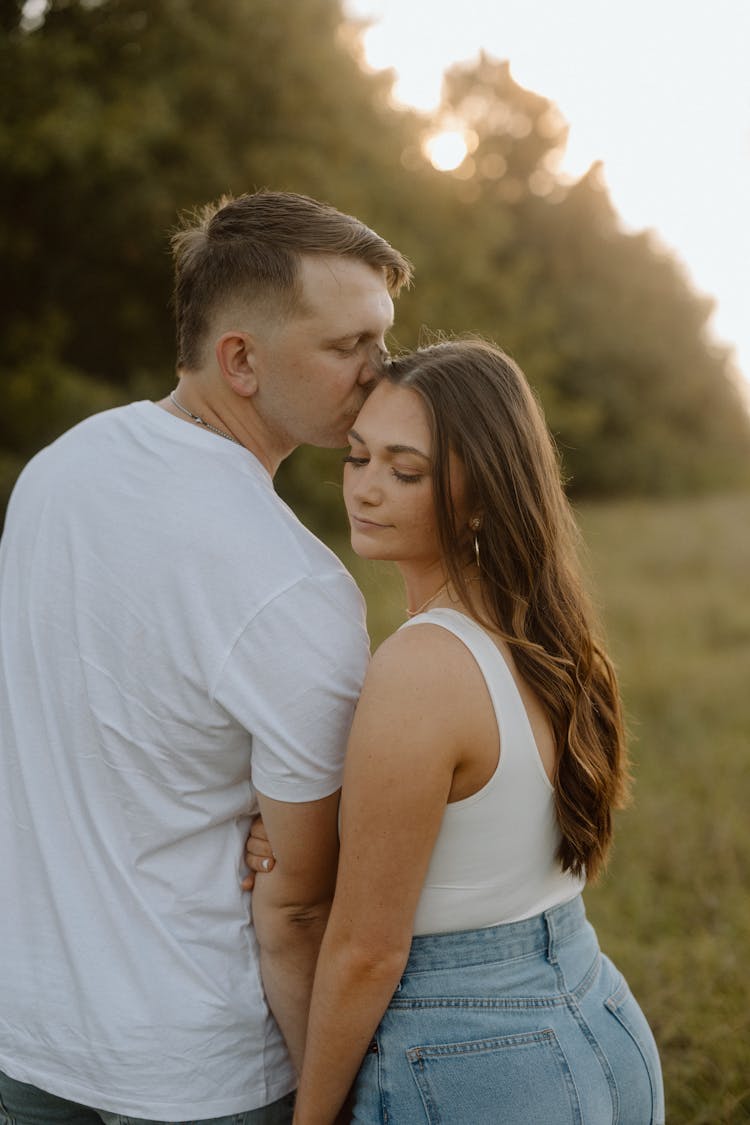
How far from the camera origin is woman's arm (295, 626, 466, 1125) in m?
1.63

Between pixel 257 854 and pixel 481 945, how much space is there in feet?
1.37

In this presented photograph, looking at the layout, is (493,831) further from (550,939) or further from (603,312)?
(603,312)

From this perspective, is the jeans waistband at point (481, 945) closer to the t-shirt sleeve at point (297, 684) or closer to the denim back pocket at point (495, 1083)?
the denim back pocket at point (495, 1083)

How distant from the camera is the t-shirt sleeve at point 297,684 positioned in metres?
1.63

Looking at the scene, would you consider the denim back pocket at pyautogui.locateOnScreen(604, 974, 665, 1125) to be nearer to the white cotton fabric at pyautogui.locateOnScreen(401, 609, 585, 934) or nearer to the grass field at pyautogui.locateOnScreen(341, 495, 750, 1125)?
the white cotton fabric at pyautogui.locateOnScreen(401, 609, 585, 934)

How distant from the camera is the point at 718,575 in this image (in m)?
13.4

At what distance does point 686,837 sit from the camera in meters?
5.38

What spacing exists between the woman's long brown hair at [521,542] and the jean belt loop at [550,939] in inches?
3.9

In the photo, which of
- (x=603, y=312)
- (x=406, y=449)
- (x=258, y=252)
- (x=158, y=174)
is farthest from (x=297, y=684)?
(x=603, y=312)

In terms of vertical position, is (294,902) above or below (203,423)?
below

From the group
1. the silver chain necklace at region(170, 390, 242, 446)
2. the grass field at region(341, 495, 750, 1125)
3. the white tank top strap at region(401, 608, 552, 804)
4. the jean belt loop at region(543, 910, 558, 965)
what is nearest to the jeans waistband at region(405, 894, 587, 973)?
the jean belt loop at region(543, 910, 558, 965)

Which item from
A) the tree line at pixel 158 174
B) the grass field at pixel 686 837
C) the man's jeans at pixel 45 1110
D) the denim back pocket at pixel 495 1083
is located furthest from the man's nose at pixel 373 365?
the tree line at pixel 158 174

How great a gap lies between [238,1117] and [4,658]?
2.87ft

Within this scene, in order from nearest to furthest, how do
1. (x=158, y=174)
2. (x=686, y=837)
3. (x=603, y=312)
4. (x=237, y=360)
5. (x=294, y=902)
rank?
(x=294, y=902) < (x=237, y=360) < (x=686, y=837) < (x=158, y=174) < (x=603, y=312)
